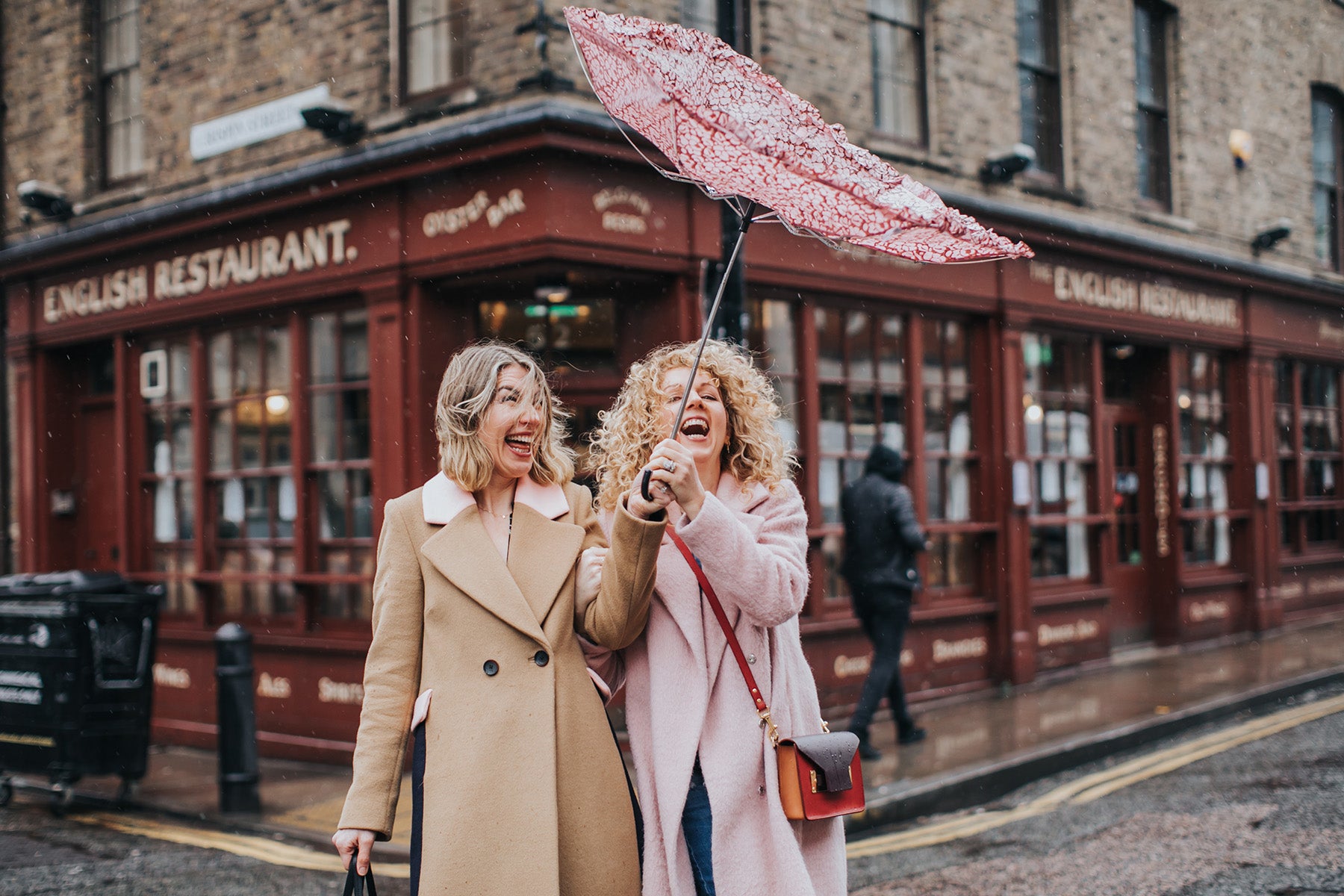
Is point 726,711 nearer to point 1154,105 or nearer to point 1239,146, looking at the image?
point 1154,105

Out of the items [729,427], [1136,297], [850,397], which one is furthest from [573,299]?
[1136,297]

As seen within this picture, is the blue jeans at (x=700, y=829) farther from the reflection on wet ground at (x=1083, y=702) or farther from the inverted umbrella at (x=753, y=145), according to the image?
the reflection on wet ground at (x=1083, y=702)

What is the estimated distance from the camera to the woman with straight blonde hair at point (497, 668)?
95.6 inches

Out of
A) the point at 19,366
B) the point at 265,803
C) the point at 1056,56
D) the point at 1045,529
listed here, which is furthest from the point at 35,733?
the point at 1056,56

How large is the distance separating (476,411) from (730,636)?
0.76 metres

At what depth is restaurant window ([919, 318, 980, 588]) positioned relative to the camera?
386 inches

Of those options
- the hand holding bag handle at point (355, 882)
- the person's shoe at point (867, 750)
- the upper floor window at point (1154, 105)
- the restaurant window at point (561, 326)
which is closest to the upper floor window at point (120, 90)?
the restaurant window at point (561, 326)

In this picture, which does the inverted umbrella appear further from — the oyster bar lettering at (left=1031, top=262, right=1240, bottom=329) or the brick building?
the oyster bar lettering at (left=1031, top=262, right=1240, bottom=329)

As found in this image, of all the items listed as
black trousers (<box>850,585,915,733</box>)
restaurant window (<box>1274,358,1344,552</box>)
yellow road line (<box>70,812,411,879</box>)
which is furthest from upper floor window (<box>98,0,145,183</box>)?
restaurant window (<box>1274,358,1344,552</box>)

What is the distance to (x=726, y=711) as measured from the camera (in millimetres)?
2562

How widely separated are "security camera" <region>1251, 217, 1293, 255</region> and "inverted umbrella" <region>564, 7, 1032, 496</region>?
12.2m

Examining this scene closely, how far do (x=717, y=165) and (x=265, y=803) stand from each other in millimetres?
5771

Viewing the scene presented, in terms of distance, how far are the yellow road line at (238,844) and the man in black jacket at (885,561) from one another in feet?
11.1

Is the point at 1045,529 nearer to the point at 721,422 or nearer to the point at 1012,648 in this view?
the point at 1012,648
